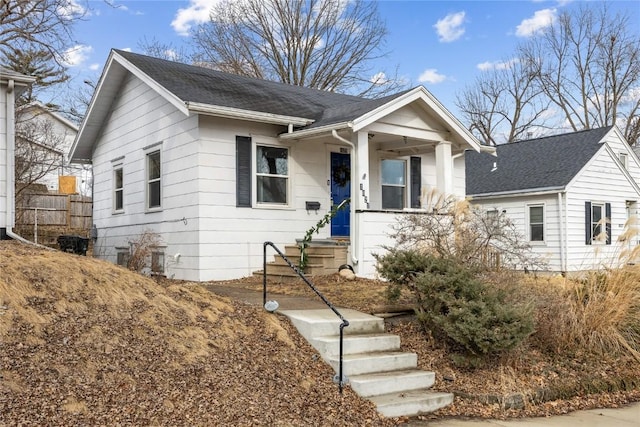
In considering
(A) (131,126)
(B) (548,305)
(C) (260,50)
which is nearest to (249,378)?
(B) (548,305)

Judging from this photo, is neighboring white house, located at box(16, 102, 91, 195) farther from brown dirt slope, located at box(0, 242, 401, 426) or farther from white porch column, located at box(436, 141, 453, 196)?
brown dirt slope, located at box(0, 242, 401, 426)

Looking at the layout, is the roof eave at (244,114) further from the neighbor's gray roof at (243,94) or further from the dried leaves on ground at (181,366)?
the dried leaves on ground at (181,366)

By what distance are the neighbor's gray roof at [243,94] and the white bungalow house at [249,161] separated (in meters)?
0.04

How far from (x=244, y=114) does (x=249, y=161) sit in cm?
106

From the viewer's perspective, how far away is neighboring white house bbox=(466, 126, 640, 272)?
16797mm

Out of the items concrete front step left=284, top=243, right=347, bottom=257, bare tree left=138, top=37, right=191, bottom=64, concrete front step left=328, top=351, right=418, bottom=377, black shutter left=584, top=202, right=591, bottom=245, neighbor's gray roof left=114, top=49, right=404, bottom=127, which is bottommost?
concrete front step left=328, top=351, right=418, bottom=377

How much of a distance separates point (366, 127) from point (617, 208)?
1171 centimetres

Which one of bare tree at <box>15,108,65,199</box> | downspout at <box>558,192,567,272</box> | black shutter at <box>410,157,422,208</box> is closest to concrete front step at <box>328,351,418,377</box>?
black shutter at <box>410,157,422,208</box>

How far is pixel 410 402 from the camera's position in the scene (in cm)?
550

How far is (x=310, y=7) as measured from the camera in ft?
96.5

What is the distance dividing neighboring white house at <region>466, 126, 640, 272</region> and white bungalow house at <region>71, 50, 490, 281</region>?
15.7ft

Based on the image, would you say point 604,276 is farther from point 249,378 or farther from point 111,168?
point 111,168

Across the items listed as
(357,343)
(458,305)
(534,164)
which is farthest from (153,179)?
(534,164)

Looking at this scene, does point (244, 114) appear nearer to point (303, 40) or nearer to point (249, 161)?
point (249, 161)
